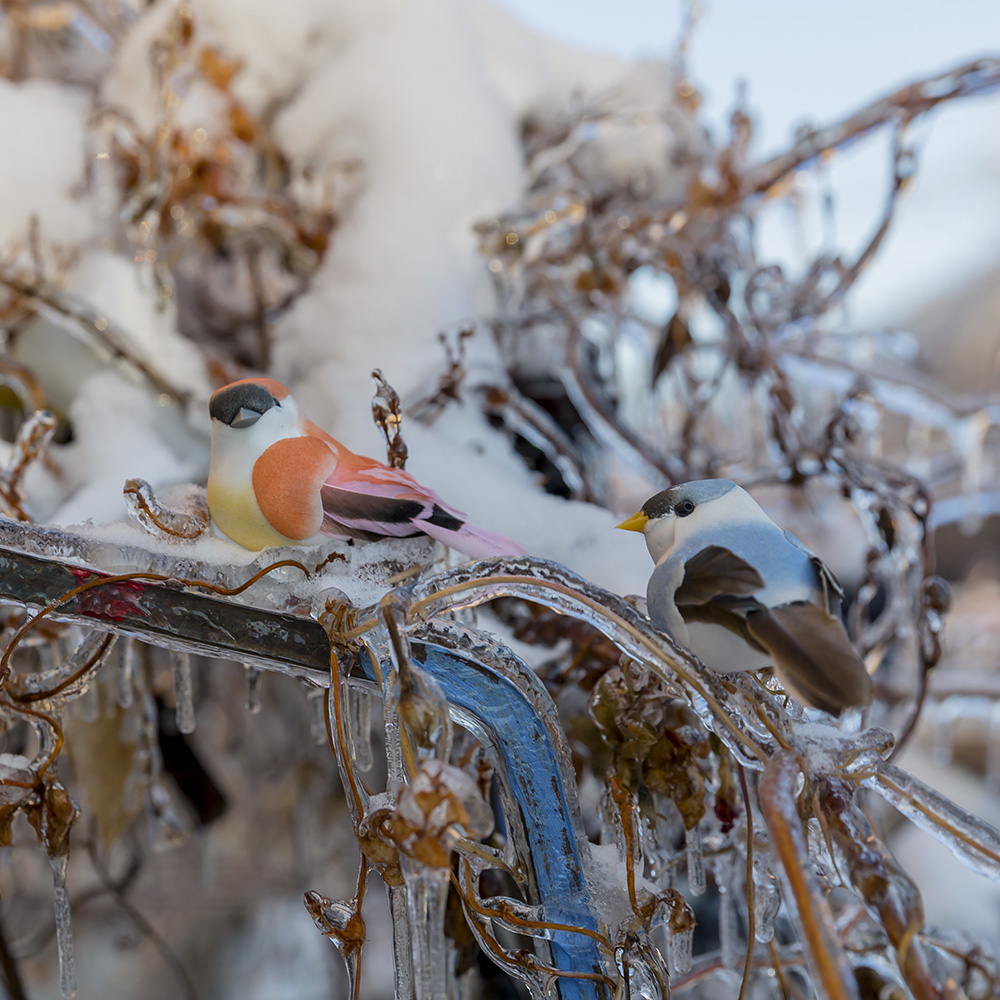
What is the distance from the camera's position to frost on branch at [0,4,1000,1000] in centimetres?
29

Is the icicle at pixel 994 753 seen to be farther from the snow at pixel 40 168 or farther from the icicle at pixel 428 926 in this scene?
the snow at pixel 40 168

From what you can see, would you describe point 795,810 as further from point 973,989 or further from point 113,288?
point 113,288

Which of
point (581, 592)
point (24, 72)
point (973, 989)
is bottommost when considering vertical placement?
point (973, 989)

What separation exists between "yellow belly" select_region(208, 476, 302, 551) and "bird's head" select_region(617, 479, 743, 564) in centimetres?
14

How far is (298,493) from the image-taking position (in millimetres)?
327

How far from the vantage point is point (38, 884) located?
1.08 metres

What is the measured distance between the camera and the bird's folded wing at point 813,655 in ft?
0.85

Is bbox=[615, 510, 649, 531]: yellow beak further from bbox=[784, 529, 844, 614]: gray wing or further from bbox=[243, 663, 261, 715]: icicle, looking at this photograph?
bbox=[243, 663, 261, 715]: icicle

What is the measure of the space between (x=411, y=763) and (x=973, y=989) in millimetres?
503

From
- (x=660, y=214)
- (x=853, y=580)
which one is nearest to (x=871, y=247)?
(x=660, y=214)

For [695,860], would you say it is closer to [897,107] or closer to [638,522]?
[638,522]

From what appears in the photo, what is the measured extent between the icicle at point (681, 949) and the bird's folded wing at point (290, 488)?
0.23m

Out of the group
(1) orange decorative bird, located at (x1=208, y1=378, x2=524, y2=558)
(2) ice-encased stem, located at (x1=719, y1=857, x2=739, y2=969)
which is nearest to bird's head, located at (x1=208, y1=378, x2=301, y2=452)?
(1) orange decorative bird, located at (x1=208, y1=378, x2=524, y2=558)

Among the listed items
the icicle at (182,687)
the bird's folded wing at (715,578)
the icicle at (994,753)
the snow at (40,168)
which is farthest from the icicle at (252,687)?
the icicle at (994,753)
